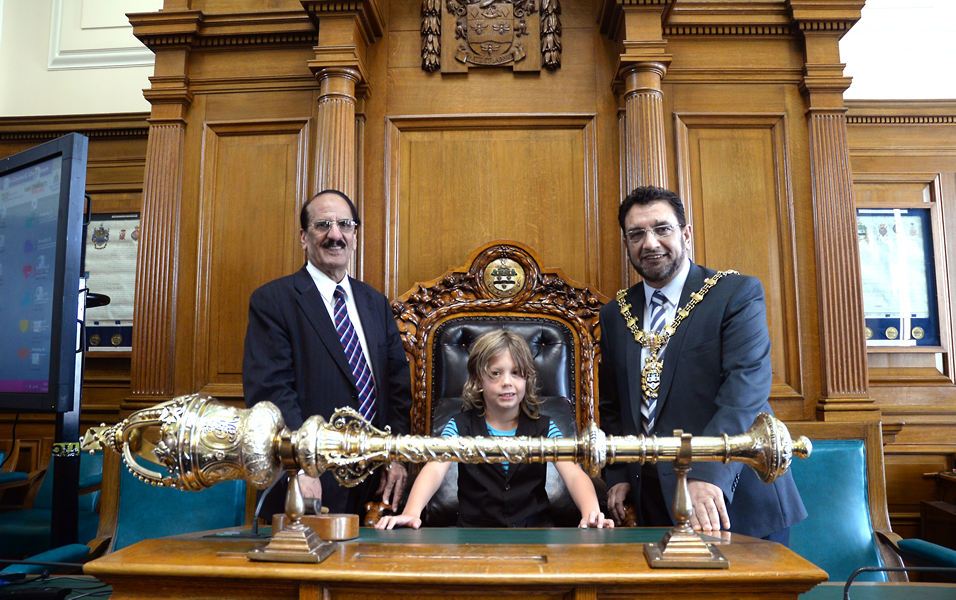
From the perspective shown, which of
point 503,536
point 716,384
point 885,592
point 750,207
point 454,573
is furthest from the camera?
point 750,207

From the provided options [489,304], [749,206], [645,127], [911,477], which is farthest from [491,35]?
[911,477]

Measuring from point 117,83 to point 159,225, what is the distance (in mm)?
2154

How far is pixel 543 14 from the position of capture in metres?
3.29

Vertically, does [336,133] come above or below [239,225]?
above

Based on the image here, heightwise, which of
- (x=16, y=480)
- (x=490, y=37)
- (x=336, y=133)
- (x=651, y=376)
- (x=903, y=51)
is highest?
(x=903, y=51)

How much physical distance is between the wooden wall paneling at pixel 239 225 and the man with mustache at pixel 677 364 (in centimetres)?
175

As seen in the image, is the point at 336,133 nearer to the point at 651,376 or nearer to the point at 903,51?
the point at 651,376

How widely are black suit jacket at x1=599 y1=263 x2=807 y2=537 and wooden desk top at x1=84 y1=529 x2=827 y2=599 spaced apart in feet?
2.13

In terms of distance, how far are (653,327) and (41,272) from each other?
7.84 ft

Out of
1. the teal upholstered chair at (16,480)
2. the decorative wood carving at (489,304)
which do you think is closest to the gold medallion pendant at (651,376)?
the decorative wood carving at (489,304)

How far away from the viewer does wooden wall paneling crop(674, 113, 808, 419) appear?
10.0 feet

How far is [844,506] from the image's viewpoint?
2617 millimetres

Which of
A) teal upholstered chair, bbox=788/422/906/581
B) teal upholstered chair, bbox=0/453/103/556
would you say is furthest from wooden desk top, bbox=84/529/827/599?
teal upholstered chair, bbox=0/453/103/556

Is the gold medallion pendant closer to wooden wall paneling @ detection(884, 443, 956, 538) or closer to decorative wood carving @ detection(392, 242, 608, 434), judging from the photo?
decorative wood carving @ detection(392, 242, 608, 434)
